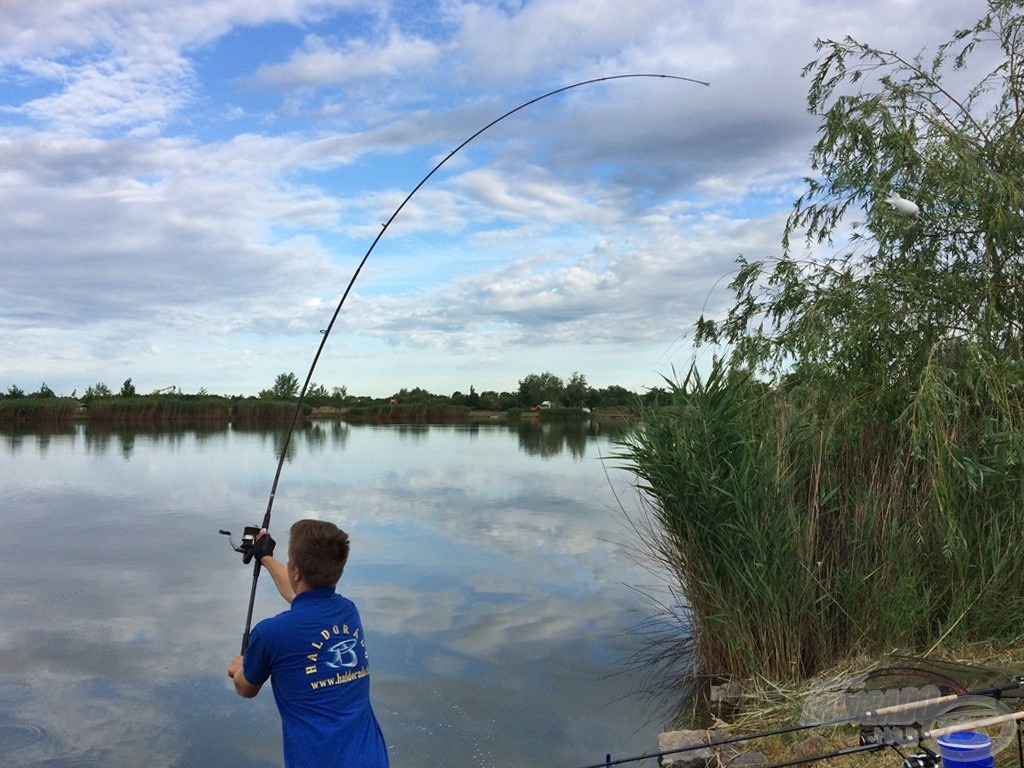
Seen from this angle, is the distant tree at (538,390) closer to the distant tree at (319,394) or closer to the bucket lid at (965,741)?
the distant tree at (319,394)

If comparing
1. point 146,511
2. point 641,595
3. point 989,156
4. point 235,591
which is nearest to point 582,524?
point 641,595

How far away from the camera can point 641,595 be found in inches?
368

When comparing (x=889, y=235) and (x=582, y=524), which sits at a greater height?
(x=889, y=235)

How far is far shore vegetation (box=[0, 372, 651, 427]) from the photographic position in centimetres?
4241

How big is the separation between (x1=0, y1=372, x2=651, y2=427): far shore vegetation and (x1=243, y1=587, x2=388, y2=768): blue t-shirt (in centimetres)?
2160

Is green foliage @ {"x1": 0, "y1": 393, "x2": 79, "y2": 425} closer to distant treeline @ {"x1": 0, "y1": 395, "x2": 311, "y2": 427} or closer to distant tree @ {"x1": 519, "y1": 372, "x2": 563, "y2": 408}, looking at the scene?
distant treeline @ {"x1": 0, "y1": 395, "x2": 311, "y2": 427}

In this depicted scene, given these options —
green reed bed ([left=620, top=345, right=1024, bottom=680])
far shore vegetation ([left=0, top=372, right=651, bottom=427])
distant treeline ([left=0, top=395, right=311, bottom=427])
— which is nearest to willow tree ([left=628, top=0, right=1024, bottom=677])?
green reed bed ([left=620, top=345, right=1024, bottom=680])

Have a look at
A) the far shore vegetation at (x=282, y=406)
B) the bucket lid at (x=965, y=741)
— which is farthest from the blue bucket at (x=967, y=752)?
the far shore vegetation at (x=282, y=406)

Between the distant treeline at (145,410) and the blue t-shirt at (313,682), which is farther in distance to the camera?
the distant treeline at (145,410)

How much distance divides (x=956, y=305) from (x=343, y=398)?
58339 mm

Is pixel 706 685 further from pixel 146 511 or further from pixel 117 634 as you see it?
pixel 146 511

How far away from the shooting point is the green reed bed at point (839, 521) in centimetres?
545

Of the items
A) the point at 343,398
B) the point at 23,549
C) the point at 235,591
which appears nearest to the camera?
the point at 235,591

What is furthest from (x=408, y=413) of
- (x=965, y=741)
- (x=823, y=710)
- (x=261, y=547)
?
(x=965, y=741)
